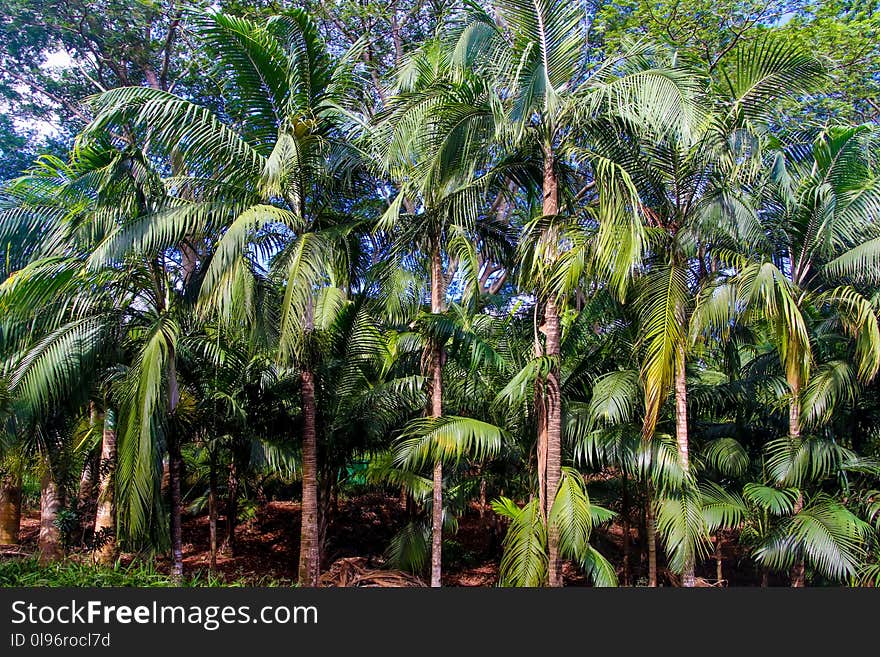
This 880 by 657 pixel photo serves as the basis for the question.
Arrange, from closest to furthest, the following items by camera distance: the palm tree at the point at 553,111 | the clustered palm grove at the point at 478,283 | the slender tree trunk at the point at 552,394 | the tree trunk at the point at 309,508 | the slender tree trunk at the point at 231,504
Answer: the palm tree at the point at 553,111 → the slender tree trunk at the point at 552,394 → the clustered palm grove at the point at 478,283 → the tree trunk at the point at 309,508 → the slender tree trunk at the point at 231,504

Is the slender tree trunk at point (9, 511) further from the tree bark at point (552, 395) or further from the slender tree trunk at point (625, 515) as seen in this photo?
the slender tree trunk at point (625, 515)

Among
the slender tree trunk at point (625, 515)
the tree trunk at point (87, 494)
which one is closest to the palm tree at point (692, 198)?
the slender tree trunk at point (625, 515)

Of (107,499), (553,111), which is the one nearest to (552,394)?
(553,111)

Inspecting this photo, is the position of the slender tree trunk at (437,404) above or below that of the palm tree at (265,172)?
below

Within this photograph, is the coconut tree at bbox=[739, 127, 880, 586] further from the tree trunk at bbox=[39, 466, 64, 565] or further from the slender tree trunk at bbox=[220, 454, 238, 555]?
the tree trunk at bbox=[39, 466, 64, 565]

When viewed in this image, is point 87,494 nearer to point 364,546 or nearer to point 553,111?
point 364,546

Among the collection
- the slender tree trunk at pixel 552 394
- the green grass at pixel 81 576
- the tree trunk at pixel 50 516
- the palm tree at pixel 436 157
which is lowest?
the green grass at pixel 81 576

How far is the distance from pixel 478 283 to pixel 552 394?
177 cm

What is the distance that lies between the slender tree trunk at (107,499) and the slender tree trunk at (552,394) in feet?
18.4

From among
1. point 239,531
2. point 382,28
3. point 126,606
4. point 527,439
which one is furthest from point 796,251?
point 239,531

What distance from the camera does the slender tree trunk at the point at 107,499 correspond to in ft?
30.7

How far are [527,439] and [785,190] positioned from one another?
4341 millimetres

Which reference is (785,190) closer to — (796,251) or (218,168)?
(796,251)

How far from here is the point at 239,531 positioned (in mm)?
13742
